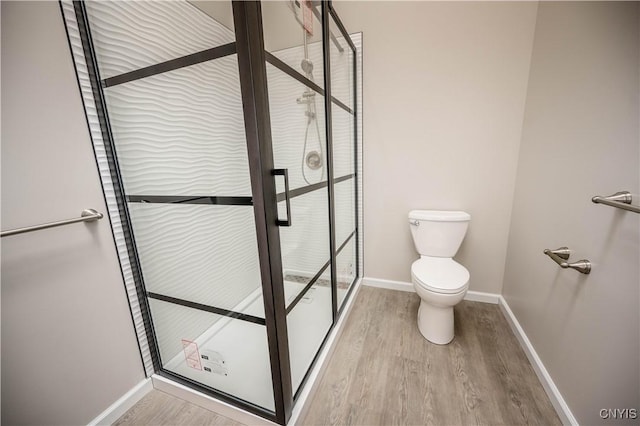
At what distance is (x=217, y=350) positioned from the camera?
1.18 m

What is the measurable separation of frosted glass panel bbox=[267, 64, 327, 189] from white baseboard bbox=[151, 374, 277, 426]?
1.07 metres

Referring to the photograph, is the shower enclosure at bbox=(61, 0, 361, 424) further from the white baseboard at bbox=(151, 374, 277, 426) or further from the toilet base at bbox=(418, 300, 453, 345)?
the toilet base at bbox=(418, 300, 453, 345)

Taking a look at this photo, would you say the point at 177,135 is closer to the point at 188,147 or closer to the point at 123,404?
the point at 188,147

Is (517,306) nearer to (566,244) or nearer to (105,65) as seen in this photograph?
(566,244)

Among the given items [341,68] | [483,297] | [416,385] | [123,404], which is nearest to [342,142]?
[341,68]

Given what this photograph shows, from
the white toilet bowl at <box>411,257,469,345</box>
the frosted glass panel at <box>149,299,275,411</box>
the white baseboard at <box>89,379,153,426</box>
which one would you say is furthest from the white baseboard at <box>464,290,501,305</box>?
the white baseboard at <box>89,379,153,426</box>

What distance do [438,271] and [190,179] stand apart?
153 cm

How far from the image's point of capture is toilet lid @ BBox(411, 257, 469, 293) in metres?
1.42

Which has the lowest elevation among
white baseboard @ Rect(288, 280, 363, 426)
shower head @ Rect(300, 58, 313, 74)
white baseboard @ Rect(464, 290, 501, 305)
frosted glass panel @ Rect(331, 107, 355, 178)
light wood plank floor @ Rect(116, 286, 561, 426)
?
light wood plank floor @ Rect(116, 286, 561, 426)

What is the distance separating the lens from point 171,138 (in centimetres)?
105

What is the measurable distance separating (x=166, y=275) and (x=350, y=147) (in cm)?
151

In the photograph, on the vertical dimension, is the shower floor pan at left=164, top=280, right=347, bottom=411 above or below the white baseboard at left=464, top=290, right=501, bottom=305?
above

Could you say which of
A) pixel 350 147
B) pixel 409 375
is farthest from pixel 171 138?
pixel 409 375

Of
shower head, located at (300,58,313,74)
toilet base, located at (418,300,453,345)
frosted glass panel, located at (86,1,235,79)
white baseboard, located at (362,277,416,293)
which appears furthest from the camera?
white baseboard, located at (362,277,416,293)
